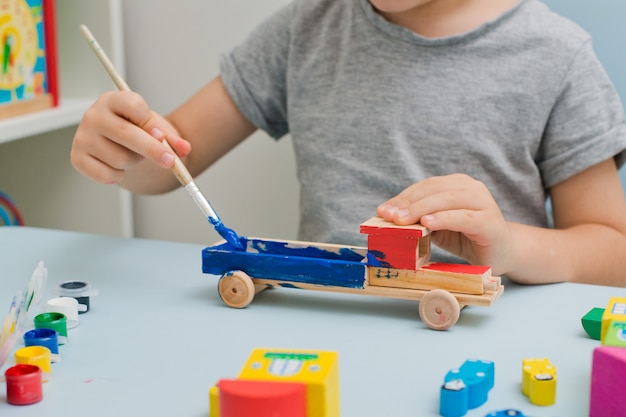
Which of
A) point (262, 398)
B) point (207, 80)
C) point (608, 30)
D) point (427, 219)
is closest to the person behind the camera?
point (262, 398)

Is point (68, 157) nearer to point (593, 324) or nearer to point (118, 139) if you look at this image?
point (118, 139)

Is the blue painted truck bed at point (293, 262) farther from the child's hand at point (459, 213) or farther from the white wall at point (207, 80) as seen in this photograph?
the white wall at point (207, 80)

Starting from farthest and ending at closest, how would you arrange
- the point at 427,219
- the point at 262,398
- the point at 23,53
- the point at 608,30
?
1. the point at 23,53
2. the point at 608,30
3. the point at 427,219
4. the point at 262,398

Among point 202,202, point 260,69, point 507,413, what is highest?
point 260,69

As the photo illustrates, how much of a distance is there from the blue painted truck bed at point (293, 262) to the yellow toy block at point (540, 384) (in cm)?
16

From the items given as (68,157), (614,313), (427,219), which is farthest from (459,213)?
(68,157)

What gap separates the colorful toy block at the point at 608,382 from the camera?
418 millimetres

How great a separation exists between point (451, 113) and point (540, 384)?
45 centimetres

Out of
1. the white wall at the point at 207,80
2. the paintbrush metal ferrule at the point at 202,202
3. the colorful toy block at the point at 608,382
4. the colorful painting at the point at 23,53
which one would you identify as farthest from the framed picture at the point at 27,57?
the colorful toy block at the point at 608,382

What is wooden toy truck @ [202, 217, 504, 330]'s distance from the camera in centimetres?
60

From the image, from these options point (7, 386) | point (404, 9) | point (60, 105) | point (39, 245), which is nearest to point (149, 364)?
point (7, 386)

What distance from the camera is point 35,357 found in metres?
0.51

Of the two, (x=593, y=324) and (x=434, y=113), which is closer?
(x=593, y=324)

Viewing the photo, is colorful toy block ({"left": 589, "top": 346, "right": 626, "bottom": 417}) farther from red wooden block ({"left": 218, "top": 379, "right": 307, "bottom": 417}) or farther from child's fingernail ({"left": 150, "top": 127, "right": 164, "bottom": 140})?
child's fingernail ({"left": 150, "top": 127, "right": 164, "bottom": 140})
